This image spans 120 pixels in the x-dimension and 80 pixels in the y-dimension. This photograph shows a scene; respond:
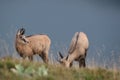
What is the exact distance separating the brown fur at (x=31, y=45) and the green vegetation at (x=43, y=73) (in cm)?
730

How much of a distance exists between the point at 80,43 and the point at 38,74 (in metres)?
11.1

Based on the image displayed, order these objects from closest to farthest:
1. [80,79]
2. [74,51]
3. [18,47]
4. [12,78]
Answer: [12,78] < [80,79] < [18,47] < [74,51]

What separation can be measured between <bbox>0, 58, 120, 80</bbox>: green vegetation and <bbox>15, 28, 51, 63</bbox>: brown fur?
23.9 ft

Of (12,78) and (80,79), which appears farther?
(80,79)

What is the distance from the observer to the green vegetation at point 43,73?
696 centimetres

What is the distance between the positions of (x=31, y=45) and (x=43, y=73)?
983 cm

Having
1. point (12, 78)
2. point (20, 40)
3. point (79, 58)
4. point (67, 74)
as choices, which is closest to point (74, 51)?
point (79, 58)

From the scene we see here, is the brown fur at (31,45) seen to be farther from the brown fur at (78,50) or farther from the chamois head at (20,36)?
the brown fur at (78,50)

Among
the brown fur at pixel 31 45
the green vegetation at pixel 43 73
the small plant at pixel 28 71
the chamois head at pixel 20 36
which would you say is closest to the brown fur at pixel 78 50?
the brown fur at pixel 31 45

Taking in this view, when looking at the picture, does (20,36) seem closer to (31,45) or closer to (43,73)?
(31,45)

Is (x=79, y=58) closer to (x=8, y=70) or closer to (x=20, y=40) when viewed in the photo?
(x=20, y=40)

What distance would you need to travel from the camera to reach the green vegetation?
6.96 m

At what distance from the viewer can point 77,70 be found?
8.75 m

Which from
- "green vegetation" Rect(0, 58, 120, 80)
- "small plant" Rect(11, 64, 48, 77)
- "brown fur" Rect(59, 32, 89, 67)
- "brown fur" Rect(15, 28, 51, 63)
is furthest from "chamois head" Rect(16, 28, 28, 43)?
"small plant" Rect(11, 64, 48, 77)
